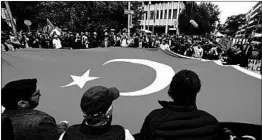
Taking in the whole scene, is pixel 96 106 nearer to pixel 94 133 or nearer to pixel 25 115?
pixel 94 133

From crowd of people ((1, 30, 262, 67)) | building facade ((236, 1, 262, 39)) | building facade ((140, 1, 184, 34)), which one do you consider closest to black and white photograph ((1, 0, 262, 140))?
crowd of people ((1, 30, 262, 67))

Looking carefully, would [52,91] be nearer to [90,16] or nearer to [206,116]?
[206,116]

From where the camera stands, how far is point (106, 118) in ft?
4.84

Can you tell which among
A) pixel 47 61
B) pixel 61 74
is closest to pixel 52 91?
pixel 61 74

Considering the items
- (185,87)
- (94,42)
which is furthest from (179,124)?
(94,42)

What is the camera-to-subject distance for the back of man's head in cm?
158

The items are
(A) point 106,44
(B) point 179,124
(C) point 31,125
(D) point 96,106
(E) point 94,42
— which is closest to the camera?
(D) point 96,106

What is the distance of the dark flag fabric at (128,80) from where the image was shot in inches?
134

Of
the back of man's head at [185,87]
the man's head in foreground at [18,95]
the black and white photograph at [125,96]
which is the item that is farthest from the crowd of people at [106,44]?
the man's head in foreground at [18,95]

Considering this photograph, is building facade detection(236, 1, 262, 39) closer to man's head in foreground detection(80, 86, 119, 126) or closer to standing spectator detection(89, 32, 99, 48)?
standing spectator detection(89, 32, 99, 48)

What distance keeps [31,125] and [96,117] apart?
65cm

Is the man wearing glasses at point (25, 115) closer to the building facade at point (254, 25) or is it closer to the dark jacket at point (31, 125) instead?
the dark jacket at point (31, 125)

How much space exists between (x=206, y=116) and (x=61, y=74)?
344 centimetres

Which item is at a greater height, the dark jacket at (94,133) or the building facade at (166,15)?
the building facade at (166,15)
